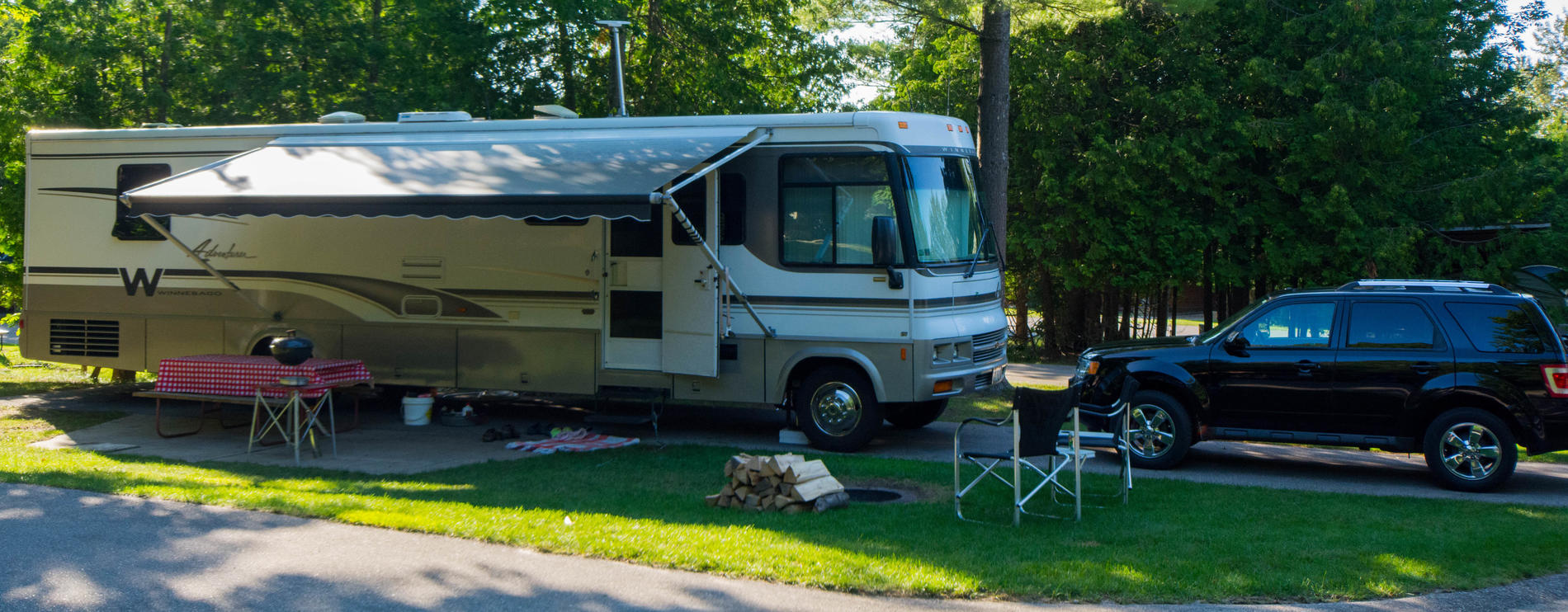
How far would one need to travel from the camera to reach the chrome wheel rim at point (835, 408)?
1013cm

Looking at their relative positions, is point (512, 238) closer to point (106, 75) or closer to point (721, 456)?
point (721, 456)

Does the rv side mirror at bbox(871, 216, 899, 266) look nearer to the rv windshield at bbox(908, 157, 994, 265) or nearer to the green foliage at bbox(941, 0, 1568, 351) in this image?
the rv windshield at bbox(908, 157, 994, 265)

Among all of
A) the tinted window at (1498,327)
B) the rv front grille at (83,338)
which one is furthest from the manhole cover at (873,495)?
the rv front grille at (83,338)

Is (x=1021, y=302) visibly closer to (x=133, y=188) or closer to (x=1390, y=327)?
(x=1390, y=327)

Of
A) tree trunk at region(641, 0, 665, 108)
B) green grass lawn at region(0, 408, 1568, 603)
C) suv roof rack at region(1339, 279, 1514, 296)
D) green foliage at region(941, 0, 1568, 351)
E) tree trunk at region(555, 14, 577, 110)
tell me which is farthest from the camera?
tree trunk at region(641, 0, 665, 108)

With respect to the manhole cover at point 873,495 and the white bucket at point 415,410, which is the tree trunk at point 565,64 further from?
the manhole cover at point 873,495

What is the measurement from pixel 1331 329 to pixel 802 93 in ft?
54.9

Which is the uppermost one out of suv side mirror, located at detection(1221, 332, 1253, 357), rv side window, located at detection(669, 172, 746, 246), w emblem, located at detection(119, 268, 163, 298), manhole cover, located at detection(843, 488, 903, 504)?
rv side window, located at detection(669, 172, 746, 246)

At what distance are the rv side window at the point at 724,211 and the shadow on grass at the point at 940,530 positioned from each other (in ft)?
7.62

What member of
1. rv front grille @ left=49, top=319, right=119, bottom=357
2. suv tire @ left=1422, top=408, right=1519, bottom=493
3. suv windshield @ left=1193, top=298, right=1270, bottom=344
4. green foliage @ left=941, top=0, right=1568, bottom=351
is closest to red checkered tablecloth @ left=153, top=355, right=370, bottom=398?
rv front grille @ left=49, top=319, right=119, bottom=357

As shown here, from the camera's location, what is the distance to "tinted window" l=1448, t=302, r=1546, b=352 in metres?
8.51

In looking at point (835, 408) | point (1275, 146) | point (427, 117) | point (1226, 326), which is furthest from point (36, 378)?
point (1275, 146)

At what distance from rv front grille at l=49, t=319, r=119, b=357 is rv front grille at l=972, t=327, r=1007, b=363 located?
9.27 meters

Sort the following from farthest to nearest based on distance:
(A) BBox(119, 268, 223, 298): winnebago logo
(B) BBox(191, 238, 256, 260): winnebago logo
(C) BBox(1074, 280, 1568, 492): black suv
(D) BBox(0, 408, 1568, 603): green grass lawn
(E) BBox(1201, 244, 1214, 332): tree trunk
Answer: (E) BBox(1201, 244, 1214, 332): tree trunk, (A) BBox(119, 268, 223, 298): winnebago logo, (B) BBox(191, 238, 256, 260): winnebago logo, (C) BBox(1074, 280, 1568, 492): black suv, (D) BBox(0, 408, 1568, 603): green grass lawn
